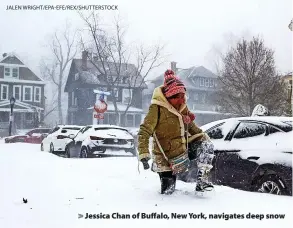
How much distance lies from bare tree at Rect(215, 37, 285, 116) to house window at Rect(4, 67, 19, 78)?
196cm

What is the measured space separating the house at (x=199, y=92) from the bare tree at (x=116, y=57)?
0.73 ft

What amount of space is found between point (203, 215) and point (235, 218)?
22 cm

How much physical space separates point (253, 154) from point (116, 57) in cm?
169

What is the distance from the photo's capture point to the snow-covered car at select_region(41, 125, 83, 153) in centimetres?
516

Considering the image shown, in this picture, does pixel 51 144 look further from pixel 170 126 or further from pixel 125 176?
pixel 170 126

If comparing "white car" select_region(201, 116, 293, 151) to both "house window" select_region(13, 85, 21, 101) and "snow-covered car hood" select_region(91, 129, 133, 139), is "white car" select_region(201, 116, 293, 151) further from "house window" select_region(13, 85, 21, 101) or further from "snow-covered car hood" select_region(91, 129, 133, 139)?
"house window" select_region(13, 85, 21, 101)

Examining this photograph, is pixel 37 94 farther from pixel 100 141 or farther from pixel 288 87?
pixel 100 141

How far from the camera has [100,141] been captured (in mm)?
6355

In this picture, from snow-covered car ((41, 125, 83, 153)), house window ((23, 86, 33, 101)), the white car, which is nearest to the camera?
the white car

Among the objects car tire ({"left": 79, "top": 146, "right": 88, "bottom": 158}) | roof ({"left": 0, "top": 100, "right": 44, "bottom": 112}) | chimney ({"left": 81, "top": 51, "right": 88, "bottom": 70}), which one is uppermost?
chimney ({"left": 81, "top": 51, "right": 88, "bottom": 70})

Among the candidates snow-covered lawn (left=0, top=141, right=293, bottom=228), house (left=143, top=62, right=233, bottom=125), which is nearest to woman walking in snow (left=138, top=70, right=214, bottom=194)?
snow-covered lawn (left=0, top=141, right=293, bottom=228)

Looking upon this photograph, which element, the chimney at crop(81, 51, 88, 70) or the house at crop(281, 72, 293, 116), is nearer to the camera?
the house at crop(281, 72, 293, 116)

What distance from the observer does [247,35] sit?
12.3 ft

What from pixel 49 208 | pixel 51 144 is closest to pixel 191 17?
pixel 49 208
